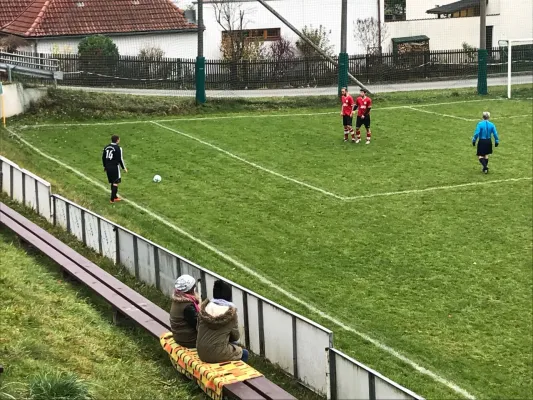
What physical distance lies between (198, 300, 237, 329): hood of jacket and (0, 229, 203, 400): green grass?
2.89 feet

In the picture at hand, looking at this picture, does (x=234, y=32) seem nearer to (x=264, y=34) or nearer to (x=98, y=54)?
(x=264, y=34)

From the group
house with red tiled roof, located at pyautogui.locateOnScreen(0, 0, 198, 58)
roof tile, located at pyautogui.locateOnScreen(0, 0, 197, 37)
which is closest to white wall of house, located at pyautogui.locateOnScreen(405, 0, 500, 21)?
roof tile, located at pyautogui.locateOnScreen(0, 0, 197, 37)

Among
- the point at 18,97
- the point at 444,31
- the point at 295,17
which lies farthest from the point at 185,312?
the point at 444,31

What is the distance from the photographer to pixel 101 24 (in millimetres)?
45250

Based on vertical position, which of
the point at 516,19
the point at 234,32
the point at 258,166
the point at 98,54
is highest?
the point at 516,19

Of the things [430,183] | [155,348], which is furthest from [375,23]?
[155,348]

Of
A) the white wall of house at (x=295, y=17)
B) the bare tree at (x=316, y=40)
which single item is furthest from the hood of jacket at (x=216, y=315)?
the bare tree at (x=316, y=40)

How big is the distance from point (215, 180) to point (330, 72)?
19106 millimetres

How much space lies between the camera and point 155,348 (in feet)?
40.8

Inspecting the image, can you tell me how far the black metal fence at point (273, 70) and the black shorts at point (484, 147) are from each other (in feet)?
55.0

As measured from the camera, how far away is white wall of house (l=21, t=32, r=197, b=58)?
1699 inches

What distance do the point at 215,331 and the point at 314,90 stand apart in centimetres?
3165

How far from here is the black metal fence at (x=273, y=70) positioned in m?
38.8

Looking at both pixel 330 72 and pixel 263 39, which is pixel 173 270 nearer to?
pixel 330 72
